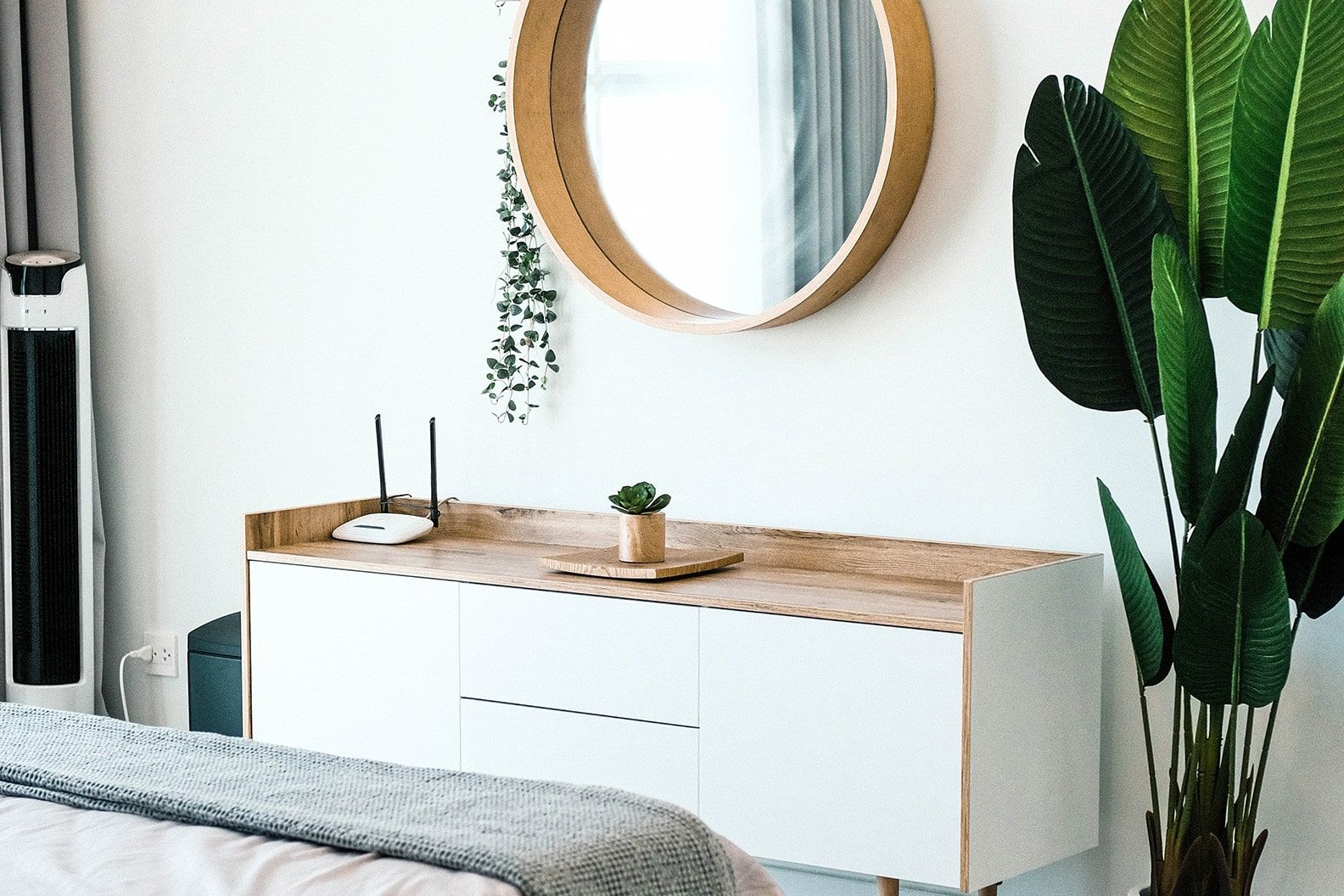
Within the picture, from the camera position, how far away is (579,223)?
102 inches

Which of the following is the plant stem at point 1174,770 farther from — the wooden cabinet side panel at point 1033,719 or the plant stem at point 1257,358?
the plant stem at point 1257,358

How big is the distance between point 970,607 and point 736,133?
1006 millimetres

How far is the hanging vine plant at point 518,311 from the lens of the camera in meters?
2.69

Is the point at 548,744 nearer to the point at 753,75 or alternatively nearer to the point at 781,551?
the point at 781,551

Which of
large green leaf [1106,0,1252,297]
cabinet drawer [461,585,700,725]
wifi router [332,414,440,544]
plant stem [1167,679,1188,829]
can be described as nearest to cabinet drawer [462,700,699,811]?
cabinet drawer [461,585,700,725]

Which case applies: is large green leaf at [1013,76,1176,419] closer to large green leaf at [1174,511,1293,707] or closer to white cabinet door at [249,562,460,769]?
large green leaf at [1174,511,1293,707]

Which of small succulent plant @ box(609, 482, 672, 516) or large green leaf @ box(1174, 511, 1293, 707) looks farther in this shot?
small succulent plant @ box(609, 482, 672, 516)

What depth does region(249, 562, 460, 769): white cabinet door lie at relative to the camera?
→ 7.73 feet

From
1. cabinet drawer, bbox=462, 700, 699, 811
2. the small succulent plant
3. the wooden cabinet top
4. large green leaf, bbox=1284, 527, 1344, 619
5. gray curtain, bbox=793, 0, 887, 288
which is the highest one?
gray curtain, bbox=793, 0, 887, 288

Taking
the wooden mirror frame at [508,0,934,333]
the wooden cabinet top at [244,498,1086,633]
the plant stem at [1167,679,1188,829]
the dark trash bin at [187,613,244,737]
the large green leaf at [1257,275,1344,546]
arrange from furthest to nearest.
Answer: the dark trash bin at [187,613,244,737], the wooden mirror frame at [508,0,934,333], the wooden cabinet top at [244,498,1086,633], the plant stem at [1167,679,1188,829], the large green leaf at [1257,275,1344,546]

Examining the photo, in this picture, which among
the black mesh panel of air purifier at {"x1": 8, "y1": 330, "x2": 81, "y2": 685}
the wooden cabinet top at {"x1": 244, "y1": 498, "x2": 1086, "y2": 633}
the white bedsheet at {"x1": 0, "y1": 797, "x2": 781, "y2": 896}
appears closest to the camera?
the white bedsheet at {"x1": 0, "y1": 797, "x2": 781, "y2": 896}

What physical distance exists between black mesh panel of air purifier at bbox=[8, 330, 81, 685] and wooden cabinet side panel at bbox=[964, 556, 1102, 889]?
6.83 feet

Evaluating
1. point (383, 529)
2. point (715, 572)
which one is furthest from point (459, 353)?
point (715, 572)

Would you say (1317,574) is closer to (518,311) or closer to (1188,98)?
(1188,98)
